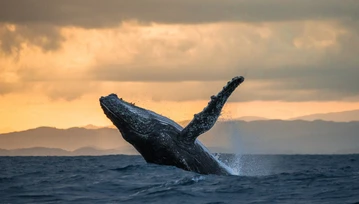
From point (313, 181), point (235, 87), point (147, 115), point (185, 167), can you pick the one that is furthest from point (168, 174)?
point (313, 181)

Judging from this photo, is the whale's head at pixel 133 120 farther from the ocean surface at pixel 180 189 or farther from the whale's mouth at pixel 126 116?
the ocean surface at pixel 180 189

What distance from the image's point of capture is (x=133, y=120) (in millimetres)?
16172

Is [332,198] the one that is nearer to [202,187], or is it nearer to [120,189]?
[202,187]

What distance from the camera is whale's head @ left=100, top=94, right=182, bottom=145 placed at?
1603 cm

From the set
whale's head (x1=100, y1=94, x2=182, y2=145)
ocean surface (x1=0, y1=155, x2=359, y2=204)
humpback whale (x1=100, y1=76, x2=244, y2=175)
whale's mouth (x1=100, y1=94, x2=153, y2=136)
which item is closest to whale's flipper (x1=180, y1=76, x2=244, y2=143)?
humpback whale (x1=100, y1=76, x2=244, y2=175)

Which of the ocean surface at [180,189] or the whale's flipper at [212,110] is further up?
the whale's flipper at [212,110]

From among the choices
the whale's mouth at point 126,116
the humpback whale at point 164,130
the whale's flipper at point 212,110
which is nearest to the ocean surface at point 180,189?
the humpback whale at point 164,130

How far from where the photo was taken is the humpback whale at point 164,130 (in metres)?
15.6

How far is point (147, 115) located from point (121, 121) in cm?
68

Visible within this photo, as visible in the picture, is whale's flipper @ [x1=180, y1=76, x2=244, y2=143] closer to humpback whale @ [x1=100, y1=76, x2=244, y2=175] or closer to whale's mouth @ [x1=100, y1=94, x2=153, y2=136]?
humpback whale @ [x1=100, y1=76, x2=244, y2=175]

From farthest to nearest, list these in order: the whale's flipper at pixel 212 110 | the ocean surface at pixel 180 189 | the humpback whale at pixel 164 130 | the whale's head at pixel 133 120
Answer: the whale's head at pixel 133 120 < the humpback whale at pixel 164 130 < the whale's flipper at pixel 212 110 < the ocean surface at pixel 180 189

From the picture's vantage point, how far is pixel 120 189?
1568cm

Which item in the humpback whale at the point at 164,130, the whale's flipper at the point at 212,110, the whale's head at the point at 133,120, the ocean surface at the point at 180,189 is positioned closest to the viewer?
the ocean surface at the point at 180,189

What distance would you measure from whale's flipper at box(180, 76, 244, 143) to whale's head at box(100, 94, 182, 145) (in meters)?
0.80
